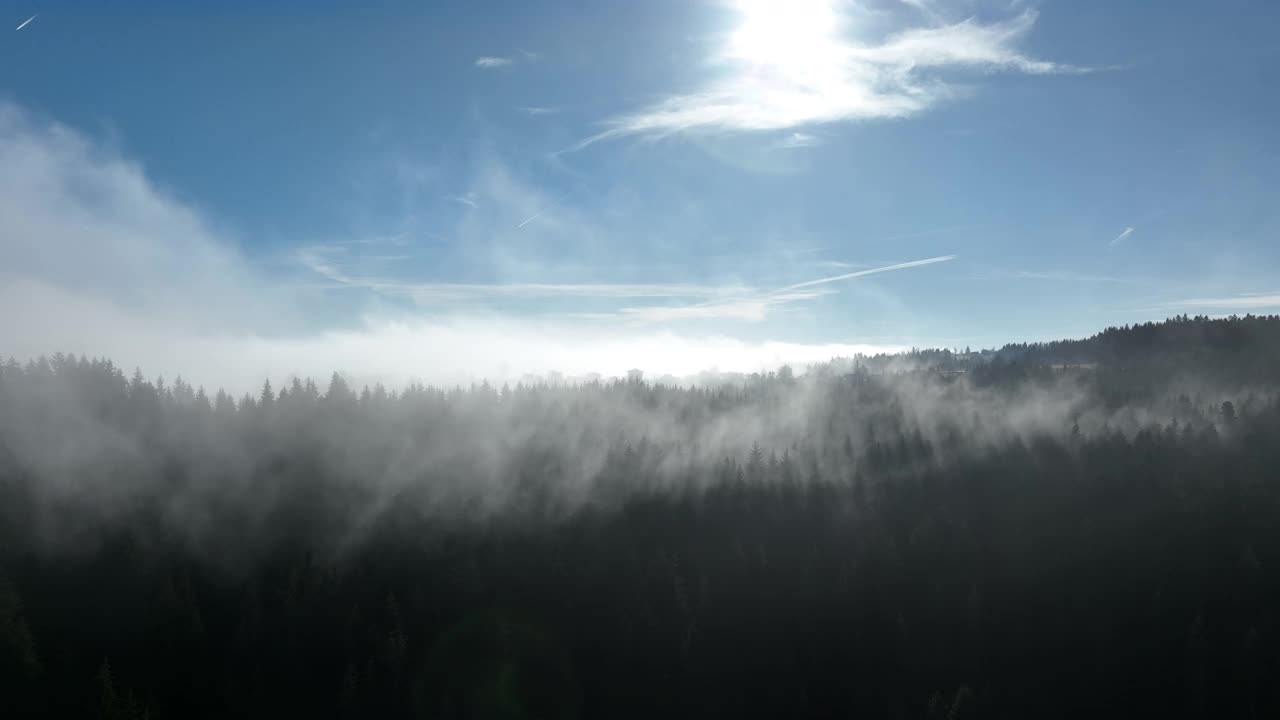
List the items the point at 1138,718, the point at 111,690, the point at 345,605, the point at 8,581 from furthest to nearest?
1. the point at 345,605
2. the point at 1138,718
3. the point at 8,581
4. the point at 111,690

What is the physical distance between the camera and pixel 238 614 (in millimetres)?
177750

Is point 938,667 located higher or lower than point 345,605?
lower

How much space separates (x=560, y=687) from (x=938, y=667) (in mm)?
101052

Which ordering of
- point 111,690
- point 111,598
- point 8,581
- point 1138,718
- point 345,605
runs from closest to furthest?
point 111,690, point 8,581, point 111,598, point 1138,718, point 345,605

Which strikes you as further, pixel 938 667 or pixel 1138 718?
pixel 938 667

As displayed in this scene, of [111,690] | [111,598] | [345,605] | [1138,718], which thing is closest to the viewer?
[111,690]

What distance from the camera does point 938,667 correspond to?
7633 inches

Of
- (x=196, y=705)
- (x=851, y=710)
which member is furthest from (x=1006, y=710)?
(x=196, y=705)

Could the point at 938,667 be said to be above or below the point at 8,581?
below

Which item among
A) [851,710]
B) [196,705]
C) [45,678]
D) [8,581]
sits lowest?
[851,710]

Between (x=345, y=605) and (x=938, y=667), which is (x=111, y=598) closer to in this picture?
(x=345, y=605)

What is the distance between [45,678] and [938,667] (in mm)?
202735

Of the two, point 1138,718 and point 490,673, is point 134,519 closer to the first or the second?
point 490,673

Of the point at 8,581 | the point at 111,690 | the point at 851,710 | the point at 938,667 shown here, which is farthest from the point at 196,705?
the point at 938,667
